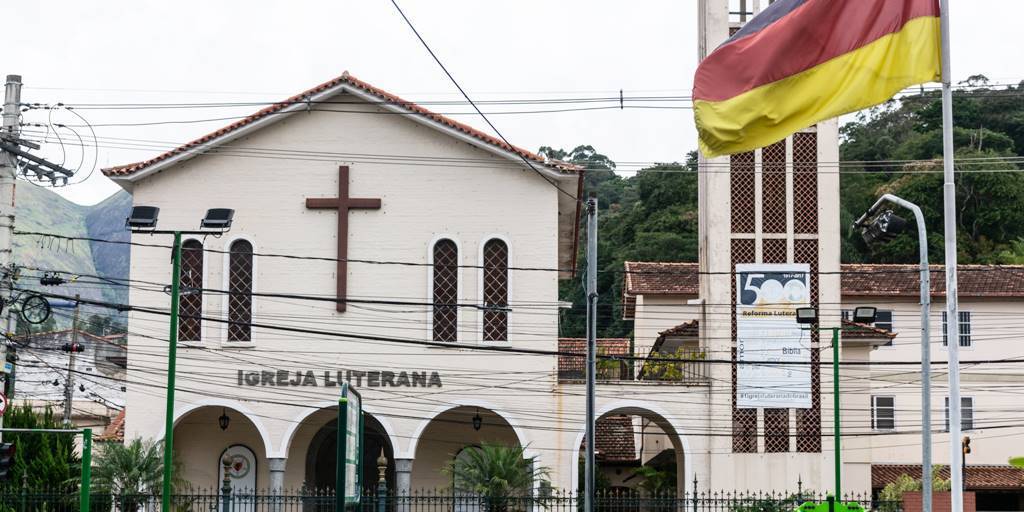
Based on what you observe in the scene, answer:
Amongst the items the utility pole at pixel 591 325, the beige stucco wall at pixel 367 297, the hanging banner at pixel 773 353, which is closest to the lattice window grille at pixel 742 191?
the hanging banner at pixel 773 353

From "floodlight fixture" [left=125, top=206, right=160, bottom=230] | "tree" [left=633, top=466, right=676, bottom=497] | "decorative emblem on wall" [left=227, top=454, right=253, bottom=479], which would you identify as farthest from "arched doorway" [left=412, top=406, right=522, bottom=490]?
"floodlight fixture" [left=125, top=206, right=160, bottom=230]

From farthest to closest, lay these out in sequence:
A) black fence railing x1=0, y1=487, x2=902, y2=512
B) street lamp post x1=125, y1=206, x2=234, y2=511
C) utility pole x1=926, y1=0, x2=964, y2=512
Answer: black fence railing x1=0, y1=487, x2=902, y2=512, street lamp post x1=125, y1=206, x2=234, y2=511, utility pole x1=926, y1=0, x2=964, y2=512

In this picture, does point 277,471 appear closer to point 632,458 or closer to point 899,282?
point 632,458

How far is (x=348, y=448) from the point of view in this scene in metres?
13.5

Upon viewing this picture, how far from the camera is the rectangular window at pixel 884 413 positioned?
52.3m

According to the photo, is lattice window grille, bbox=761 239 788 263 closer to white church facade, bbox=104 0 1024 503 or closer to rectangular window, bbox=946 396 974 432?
white church facade, bbox=104 0 1024 503

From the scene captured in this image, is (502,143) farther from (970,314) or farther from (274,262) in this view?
(970,314)

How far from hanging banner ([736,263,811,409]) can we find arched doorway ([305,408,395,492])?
9.04 m

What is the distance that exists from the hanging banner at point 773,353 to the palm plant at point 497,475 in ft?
19.0

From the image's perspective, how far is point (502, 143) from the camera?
121 ft

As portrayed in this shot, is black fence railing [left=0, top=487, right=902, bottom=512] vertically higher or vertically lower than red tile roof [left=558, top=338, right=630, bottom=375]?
lower

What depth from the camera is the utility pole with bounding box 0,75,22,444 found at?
2569cm

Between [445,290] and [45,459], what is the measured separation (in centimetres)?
1026

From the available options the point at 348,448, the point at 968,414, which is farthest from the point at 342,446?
the point at 968,414
